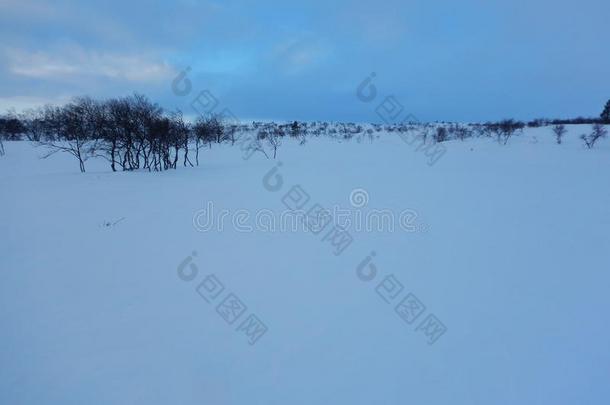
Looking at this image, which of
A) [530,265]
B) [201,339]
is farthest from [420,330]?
[530,265]

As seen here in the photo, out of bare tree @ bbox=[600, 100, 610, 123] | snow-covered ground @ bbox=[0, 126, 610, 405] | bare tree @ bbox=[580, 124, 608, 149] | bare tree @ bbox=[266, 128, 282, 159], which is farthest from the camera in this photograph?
bare tree @ bbox=[600, 100, 610, 123]

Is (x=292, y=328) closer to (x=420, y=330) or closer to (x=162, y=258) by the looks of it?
(x=420, y=330)

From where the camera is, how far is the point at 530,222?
6941 millimetres

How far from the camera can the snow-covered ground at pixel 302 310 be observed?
2.57 m

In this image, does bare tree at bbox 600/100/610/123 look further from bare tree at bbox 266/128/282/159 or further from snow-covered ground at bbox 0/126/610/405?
snow-covered ground at bbox 0/126/610/405

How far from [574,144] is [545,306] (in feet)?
117

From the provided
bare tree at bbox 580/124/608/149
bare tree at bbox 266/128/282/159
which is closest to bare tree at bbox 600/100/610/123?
bare tree at bbox 580/124/608/149

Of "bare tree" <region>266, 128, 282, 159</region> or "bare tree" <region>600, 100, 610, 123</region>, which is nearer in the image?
"bare tree" <region>266, 128, 282, 159</region>

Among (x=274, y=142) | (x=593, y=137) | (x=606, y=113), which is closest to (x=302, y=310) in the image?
(x=274, y=142)

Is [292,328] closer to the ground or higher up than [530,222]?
closer to the ground

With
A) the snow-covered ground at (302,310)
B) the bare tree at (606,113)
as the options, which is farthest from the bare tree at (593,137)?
the bare tree at (606,113)

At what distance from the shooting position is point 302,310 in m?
3.66

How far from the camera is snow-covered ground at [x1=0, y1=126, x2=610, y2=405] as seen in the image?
2570 millimetres

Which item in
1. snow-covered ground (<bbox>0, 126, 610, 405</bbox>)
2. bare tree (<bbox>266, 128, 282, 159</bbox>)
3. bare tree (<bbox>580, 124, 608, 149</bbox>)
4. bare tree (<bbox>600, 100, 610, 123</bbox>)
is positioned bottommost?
snow-covered ground (<bbox>0, 126, 610, 405</bbox>)
